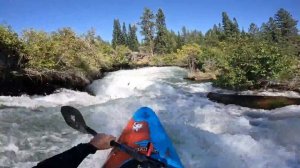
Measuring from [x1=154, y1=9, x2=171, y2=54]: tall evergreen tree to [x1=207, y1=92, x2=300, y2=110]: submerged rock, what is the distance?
47153 millimetres

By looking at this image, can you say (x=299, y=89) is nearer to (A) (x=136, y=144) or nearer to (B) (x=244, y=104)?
(B) (x=244, y=104)

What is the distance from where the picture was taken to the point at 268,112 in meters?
8.77

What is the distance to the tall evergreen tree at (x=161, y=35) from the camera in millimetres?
57969

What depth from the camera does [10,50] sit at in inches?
433

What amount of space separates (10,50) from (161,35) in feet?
159

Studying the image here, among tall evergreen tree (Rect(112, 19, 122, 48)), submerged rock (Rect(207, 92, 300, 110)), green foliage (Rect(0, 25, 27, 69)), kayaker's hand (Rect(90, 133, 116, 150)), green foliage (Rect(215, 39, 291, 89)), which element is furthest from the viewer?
tall evergreen tree (Rect(112, 19, 122, 48))

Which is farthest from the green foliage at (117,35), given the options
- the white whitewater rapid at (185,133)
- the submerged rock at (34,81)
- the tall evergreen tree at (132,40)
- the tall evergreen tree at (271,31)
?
the white whitewater rapid at (185,133)

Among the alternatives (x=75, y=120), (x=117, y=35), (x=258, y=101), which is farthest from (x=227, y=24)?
(x=75, y=120)

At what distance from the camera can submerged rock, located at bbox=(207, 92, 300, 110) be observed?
374 inches

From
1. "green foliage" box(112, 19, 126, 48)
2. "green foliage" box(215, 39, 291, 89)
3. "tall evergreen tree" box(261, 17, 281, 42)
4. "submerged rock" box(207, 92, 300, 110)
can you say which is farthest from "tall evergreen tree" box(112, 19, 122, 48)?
"submerged rock" box(207, 92, 300, 110)

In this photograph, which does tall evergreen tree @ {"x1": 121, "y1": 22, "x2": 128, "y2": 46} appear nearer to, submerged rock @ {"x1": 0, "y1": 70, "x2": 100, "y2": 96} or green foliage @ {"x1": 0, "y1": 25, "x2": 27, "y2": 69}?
submerged rock @ {"x1": 0, "y1": 70, "x2": 100, "y2": 96}

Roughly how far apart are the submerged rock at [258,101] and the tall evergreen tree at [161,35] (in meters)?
47.2

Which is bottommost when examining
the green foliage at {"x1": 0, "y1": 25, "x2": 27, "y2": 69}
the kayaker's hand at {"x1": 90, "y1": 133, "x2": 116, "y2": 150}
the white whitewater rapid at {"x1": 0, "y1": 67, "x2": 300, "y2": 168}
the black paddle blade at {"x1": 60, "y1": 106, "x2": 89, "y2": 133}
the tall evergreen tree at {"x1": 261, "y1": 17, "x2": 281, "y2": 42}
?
the white whitewater rapid at {"x1": 0, "y1": 67, "x2": 300, "y2": 168}

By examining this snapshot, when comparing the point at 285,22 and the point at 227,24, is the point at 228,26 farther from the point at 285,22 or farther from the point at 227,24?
the point at 285,22
